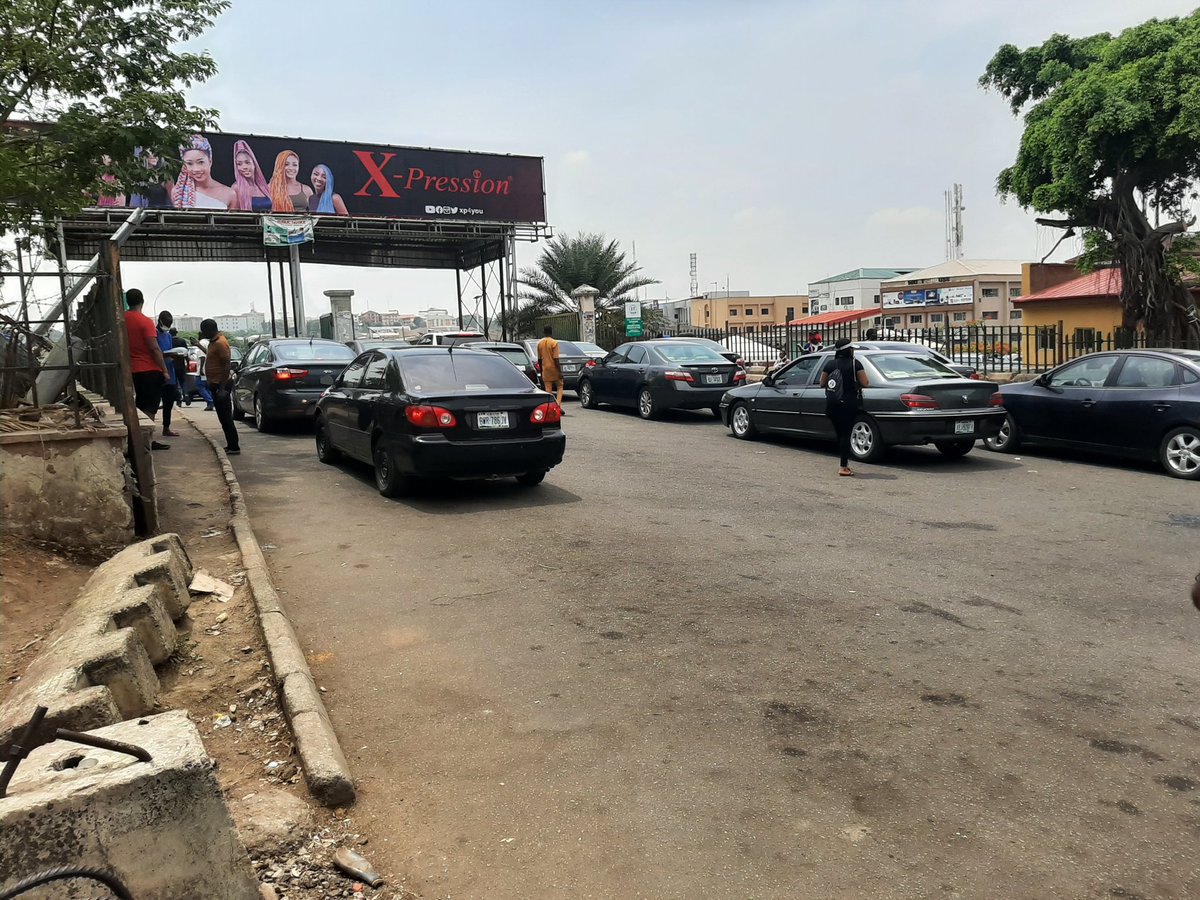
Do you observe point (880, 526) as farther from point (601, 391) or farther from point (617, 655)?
point (601, 391)

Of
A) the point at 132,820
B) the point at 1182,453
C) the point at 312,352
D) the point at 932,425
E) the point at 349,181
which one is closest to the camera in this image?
the point at 132,820

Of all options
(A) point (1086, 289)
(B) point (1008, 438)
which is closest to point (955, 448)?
(B) point (1008, 438)

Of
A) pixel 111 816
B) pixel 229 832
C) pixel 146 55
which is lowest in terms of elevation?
pixel 229 832

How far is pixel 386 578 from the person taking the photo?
6.47 m

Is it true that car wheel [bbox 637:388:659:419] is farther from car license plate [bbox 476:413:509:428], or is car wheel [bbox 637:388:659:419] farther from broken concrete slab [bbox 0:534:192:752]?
broken concrete slab [bbox 0:534:192:752]

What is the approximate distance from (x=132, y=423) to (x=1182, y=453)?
10715mm

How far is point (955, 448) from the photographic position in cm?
1227

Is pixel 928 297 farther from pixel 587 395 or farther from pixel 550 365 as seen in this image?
Answer: pixel 550 365

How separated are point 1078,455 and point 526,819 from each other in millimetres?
11240

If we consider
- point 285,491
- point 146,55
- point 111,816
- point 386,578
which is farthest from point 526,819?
point 146,55

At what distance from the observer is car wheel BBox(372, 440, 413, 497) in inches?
359

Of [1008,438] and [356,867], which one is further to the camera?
[1008,438]

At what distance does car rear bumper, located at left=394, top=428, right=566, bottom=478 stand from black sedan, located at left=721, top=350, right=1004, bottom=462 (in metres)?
4.64

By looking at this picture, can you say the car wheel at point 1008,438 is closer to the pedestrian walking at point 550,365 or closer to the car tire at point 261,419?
the pedestrian walking at point 550,365
